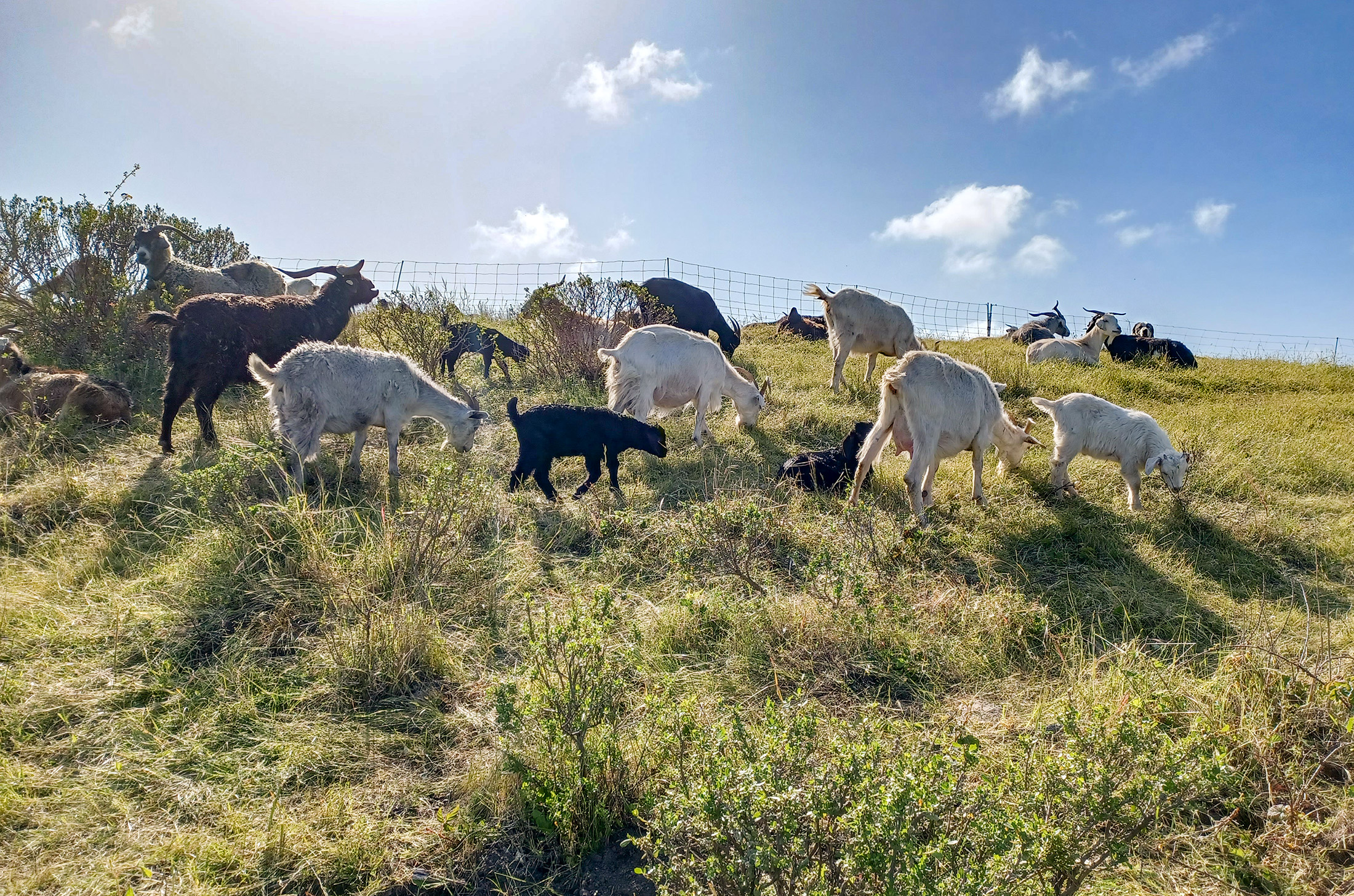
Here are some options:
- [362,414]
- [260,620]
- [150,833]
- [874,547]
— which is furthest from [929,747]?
[362,414]

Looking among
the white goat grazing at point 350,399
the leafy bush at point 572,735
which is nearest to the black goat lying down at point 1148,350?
the white goat grazing at point 350,399

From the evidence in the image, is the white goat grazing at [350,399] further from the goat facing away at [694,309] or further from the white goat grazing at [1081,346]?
the white goat grazing at [1081,346]

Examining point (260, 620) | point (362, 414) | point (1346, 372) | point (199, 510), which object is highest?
point (1346, 372)

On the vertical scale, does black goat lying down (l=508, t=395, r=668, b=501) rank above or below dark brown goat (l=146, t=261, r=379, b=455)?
below

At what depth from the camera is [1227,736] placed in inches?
96.6

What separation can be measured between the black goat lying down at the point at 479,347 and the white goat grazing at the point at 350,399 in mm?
3215

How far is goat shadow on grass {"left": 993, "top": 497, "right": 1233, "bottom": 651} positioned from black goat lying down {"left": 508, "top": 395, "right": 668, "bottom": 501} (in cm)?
351

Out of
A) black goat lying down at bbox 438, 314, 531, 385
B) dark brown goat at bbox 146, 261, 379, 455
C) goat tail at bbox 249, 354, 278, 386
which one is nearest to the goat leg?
goat tail at bbox 249, 354, 278, 386

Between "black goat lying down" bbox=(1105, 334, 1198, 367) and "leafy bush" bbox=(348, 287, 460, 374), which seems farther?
"black goat lying down" bbox=(1105, 334, 1198, 367)

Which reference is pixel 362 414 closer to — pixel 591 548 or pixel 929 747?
pixel 591 548

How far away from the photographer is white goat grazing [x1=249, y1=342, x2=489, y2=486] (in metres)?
5.71

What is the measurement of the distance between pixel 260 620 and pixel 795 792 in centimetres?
328

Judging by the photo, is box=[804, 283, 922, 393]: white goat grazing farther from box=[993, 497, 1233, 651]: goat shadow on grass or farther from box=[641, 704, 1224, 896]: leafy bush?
box=[641, 704, 1224, 896]: leafy bush

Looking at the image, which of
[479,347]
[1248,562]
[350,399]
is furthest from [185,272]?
[1248,562]
